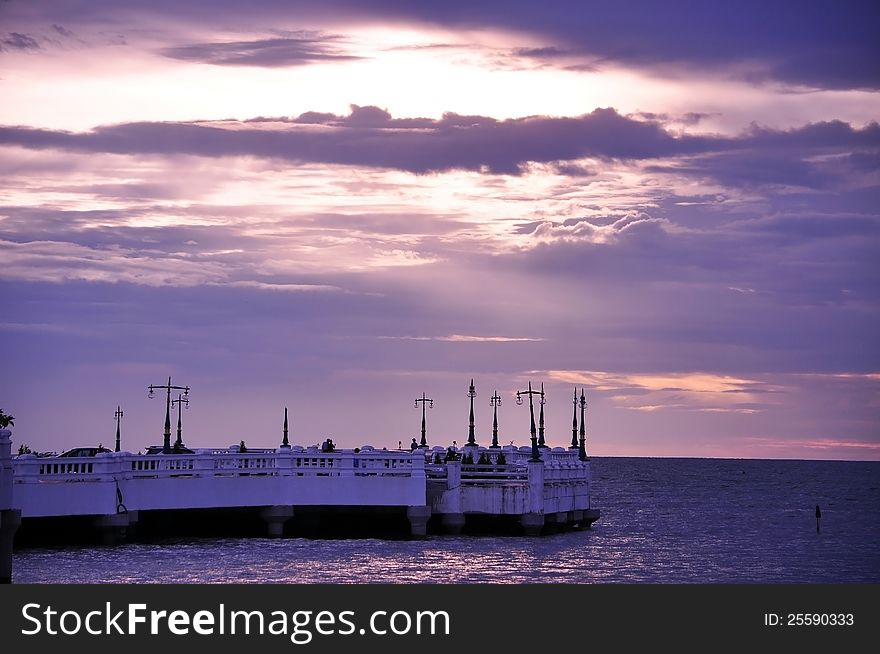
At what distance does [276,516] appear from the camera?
58812 mm

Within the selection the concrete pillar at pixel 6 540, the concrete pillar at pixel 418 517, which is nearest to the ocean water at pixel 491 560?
the concrete pillar at pixel 418 517

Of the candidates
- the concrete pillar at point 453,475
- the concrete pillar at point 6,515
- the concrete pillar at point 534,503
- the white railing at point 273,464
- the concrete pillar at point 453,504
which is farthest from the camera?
the concrete pillar at point 534,503

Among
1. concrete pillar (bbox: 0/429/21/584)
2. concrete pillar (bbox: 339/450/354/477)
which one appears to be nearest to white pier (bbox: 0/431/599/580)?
concrete pillar (bbox: 339/450/354/477)

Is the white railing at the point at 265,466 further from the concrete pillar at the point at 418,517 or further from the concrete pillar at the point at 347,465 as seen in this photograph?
the concrete pillar at the point at 418,517

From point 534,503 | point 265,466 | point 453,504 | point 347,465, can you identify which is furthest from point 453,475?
point 265,466

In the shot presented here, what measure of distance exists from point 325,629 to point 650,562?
35160 millimetres

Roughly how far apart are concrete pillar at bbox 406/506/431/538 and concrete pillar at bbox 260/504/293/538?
4.34m

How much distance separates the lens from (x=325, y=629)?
31156 mm

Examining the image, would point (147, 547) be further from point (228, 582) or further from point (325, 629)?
point (325, 629)

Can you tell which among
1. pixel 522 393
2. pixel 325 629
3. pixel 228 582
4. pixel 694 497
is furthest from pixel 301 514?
pixel 694 497

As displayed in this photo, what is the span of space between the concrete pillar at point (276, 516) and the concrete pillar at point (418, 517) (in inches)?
171

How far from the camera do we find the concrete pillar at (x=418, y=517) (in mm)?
58547

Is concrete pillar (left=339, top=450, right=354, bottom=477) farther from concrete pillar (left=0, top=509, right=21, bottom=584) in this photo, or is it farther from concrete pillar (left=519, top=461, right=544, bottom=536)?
concrete pillar (left=0, top=509, right=21, bottom=584)

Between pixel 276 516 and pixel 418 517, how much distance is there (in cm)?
516
